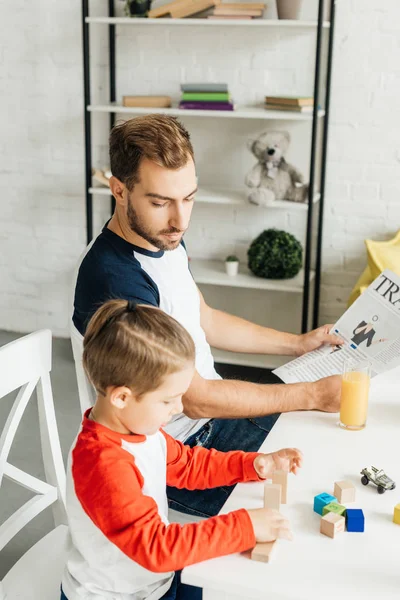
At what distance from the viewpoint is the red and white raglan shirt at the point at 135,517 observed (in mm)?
1083

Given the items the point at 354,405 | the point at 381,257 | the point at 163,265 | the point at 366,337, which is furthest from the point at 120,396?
the point at 381,257

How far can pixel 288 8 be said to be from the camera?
3.19m

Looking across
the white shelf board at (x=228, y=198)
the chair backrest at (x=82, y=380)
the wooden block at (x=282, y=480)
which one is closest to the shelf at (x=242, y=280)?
the white shelf board at (x=228, y=198)

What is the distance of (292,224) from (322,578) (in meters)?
2.76

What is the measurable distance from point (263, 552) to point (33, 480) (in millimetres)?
659

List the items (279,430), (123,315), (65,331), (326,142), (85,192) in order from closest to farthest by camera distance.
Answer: (123,315)
(279,430)
(326,142)
(85,192)
(65,331)

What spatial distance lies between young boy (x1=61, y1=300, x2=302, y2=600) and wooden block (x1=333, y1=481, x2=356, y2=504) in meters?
0.10

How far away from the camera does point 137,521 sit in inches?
43.6

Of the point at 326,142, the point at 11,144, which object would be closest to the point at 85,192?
the point at 11,144

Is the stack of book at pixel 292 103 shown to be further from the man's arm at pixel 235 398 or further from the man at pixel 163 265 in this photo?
the man's arm at pixel 235 398

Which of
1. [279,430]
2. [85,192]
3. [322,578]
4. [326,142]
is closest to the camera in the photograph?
[322,578]

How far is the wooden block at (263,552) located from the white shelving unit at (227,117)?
88.4 inches

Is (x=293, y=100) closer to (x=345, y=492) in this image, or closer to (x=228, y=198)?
(x=228, y=198)

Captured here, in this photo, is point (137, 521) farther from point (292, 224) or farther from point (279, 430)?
point (292, 224)
